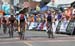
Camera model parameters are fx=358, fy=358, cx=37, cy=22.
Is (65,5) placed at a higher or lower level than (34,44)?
higher

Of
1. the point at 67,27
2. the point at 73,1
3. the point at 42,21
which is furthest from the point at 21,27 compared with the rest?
the point at 73,1

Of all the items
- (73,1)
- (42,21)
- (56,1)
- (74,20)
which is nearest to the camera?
(74,20)

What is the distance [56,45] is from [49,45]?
0.37 metres

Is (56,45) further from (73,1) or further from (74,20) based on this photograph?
(73,1)

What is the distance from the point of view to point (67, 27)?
27.8 meters

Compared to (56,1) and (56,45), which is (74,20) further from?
(56,1)

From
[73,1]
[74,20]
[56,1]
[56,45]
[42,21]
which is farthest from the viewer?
[56,1]

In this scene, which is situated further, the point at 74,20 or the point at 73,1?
the point at 73,1

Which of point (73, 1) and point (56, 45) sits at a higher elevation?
point (73, 1)

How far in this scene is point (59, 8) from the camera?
38.9 m

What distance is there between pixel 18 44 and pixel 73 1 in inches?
741

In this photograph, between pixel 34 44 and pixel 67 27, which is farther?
pixel 67 27

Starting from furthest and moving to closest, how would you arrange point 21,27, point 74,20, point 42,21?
point 42,21
point 74,20
point 21,27

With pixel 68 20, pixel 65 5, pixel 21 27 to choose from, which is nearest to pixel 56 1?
pixel 65 5
